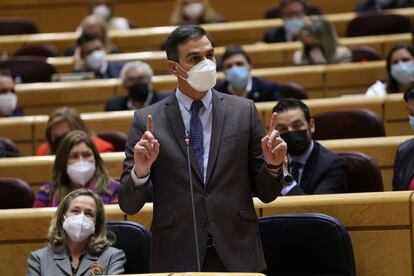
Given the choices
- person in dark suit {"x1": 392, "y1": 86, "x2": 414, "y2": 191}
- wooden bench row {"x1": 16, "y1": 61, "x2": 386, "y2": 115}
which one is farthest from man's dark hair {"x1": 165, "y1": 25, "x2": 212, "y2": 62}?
wooden bench row {"x1": 16, "y1": 61, "x2": 386, "y2": 115}

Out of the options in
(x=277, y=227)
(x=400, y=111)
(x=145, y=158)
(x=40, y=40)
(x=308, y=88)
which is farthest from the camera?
(x=40, y=40)

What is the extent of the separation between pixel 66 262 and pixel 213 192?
73 centimetres

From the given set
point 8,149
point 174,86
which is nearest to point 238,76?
point 174,86

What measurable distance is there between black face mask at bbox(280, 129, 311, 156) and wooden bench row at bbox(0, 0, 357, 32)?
157 inches

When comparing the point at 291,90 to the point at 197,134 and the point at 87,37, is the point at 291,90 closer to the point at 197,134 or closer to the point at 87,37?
the point at 87,37

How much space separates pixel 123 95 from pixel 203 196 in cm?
282

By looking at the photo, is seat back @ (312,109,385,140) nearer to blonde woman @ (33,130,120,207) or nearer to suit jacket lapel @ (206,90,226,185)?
blonde woman @ (33,130,120,207)

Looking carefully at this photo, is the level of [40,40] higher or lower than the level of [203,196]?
higher

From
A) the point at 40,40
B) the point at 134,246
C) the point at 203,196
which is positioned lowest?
the point at 134,246

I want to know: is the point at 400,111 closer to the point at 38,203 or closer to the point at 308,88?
the point at 308,88

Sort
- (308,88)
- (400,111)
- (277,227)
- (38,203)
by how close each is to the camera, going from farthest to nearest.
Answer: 1. (308,88)
2. (400,111)
3. (38,203)
4. (277,227)

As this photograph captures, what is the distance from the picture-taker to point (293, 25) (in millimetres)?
6039

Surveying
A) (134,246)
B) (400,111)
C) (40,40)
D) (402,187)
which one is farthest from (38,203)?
(40,40)

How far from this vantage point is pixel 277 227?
288 cm
